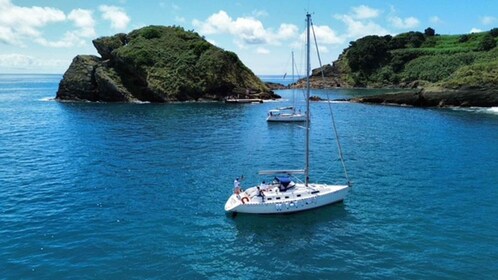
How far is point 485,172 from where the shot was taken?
50656mm

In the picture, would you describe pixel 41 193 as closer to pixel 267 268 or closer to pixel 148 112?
pixel 267 268

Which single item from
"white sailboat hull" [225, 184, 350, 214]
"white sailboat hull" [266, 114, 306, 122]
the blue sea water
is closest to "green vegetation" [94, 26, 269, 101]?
"white sailboat hull" [266, 114, 306, 122]

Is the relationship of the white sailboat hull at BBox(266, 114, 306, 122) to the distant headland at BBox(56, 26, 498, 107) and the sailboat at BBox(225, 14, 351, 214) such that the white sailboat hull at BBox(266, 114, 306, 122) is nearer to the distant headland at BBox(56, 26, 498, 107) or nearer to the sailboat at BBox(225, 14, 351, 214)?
the distant headland at BBox(56, 26, 498, 107)

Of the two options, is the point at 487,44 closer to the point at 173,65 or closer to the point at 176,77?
the point at 173,65

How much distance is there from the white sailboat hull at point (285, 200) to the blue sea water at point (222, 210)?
832 mm

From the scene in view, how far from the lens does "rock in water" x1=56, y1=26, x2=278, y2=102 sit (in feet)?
452

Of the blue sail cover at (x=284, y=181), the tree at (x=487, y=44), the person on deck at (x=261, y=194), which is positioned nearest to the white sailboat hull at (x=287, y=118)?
the blue sail cover at (x=284, y=181)

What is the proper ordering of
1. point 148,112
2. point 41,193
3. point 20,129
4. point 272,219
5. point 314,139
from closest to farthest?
point 272,219 < point 41,193 < point 314,139 < point 20,129 < point 148,112

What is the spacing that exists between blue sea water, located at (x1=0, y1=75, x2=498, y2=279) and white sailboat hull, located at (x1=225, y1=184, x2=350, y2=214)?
32.7 inches

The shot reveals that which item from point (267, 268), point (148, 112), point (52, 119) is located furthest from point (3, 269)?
point (148, 112)

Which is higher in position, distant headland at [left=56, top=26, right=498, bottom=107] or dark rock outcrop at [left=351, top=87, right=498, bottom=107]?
distant headland at [left=56, top=26, right=498, bottom=107]

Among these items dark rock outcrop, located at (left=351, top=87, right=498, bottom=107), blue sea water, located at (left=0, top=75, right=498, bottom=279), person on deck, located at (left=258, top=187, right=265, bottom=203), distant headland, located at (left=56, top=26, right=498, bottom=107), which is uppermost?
distant headland, located at (left=56, top=26, right=498, bottom=107)

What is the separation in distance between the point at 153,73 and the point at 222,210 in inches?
4264

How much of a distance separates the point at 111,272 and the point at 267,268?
10654 mm
